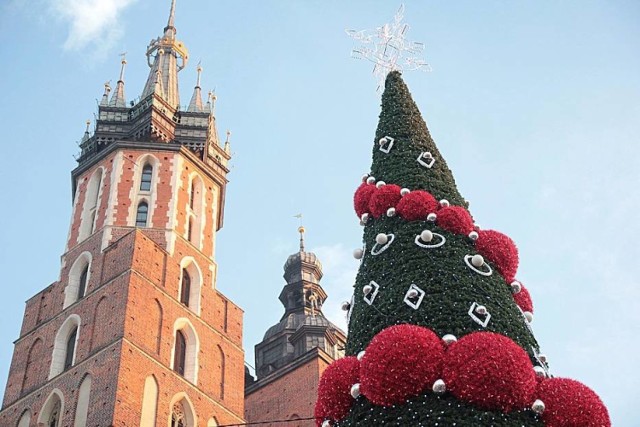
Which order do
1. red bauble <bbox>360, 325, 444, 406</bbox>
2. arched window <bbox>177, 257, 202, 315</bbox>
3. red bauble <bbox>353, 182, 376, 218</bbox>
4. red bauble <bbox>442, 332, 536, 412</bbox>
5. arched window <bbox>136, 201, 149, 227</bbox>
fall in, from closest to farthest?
red bauble <bbox>442, 332, 536, 412</bbox>, red bauble <bbox>360, 325, 444, 406</bbox>, red bauble <bbox>353, 182, 376, 218</bbox>, arched window <bbox>177, 257, 202, 315</bbox>, arched window <bbox>136, 201, 149, 227</bbox>

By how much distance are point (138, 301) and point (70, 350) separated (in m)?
2.66

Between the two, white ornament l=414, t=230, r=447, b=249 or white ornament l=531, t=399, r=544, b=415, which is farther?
white ornament l=414, t=230, r=447, b=249

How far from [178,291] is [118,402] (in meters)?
5.42

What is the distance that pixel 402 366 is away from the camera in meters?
6.98

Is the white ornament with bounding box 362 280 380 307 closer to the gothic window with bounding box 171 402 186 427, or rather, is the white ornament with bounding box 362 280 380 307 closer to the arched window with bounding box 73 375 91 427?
the arched window with bounding box 73 375 91 427

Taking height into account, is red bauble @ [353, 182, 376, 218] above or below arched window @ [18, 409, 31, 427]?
below

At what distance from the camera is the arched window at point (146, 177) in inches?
1125

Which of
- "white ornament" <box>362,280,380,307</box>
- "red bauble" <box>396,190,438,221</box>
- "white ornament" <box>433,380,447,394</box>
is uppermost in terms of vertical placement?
"red bauble" <box>396,190,438,221</box>

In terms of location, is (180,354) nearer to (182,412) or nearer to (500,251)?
(182,412)

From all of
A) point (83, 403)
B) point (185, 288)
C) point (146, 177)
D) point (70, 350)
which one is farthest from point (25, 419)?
point (146, 177)

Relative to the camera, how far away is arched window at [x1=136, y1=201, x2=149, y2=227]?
2759cm

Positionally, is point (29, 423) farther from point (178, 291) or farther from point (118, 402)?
point (178, 291)

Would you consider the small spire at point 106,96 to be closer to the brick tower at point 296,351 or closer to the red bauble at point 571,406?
the brick tower at point 296,351

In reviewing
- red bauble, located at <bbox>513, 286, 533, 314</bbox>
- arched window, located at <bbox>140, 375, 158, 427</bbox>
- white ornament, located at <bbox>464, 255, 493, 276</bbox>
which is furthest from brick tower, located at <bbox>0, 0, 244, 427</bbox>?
white ornament, located at <bbox>464, 255, 493, 276</bbox>
